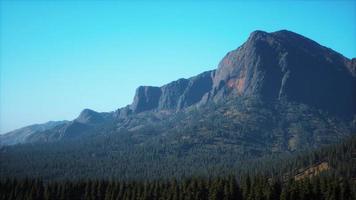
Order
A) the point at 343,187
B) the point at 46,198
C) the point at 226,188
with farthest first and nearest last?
the point at 46,198, the point at 226,188, the point at 343,187

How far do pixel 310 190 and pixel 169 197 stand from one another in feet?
167

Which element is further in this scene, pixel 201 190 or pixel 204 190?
pixel 204 190

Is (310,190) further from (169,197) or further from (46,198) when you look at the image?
(46,198)

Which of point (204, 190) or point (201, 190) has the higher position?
point (201, 190)

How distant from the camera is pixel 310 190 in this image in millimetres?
148000

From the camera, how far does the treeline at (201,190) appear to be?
481ft

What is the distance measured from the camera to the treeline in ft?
481

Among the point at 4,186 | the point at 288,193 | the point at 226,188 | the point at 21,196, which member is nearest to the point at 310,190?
the point at 288,193

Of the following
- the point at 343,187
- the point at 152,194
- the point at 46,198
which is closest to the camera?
the point at 343,187

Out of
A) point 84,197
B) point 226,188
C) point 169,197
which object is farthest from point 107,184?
point 226,188

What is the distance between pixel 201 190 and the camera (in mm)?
166875

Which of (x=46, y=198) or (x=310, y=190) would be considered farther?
(x=46, y=198)

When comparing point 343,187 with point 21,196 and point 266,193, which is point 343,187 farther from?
point 21,196

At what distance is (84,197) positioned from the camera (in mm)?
185250
